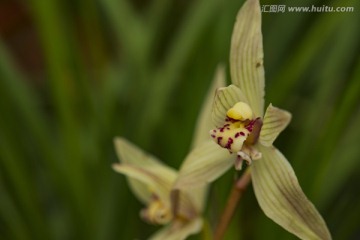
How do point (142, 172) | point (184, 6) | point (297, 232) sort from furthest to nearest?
point (184, 6) < point (142, 172) < point (297, 232)

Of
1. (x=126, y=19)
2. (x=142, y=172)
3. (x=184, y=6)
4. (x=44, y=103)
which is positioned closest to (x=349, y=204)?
(x=142, y=172)

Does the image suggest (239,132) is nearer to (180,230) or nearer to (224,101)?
(224,101)

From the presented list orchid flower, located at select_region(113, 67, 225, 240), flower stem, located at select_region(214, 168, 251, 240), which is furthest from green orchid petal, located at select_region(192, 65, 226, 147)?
flower stem, located at select_region(214, 168, 251, 240)

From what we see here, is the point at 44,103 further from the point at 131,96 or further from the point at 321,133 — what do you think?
the point at 321,133

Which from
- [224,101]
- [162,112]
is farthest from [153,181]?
[162,112]

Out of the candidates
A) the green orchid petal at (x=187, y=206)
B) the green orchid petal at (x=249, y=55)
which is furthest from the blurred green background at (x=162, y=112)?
the green orchid petal at (x=249, y=55)

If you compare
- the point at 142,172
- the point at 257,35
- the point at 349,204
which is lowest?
the point at 349,204
